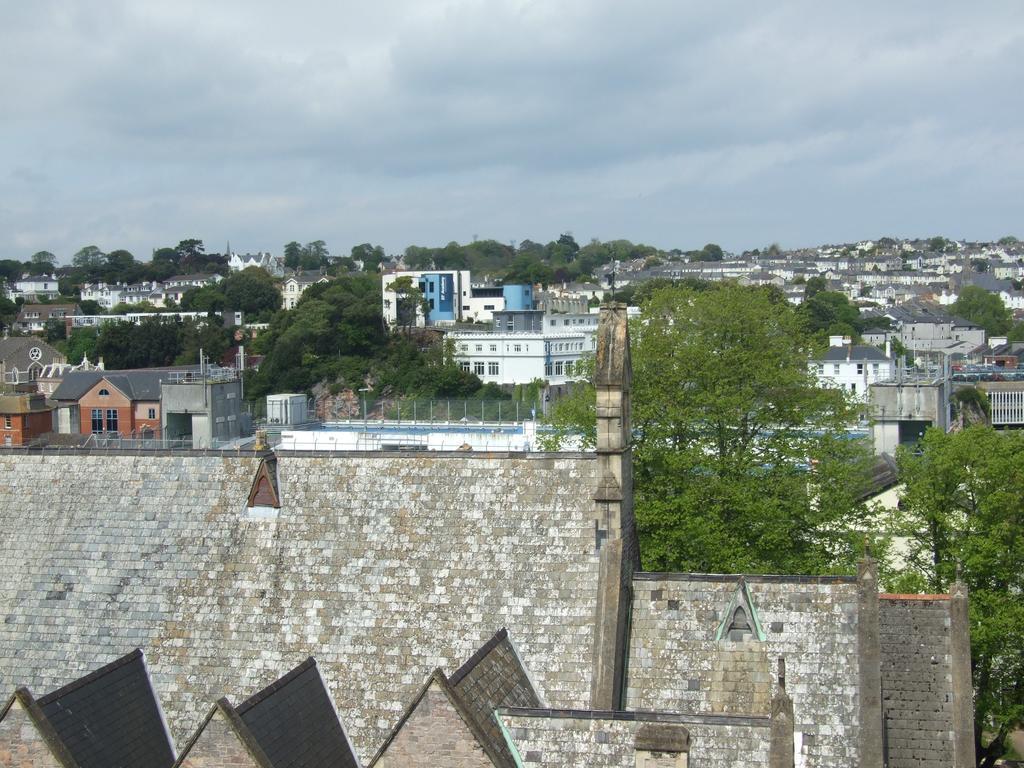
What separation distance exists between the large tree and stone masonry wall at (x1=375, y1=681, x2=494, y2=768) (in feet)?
53.3

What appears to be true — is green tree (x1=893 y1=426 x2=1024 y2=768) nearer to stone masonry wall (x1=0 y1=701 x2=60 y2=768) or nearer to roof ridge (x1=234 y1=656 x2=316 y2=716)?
roof ridge (x1=234 y1=656 x2=316 y2=716)

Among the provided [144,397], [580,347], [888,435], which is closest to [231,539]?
[888,435]

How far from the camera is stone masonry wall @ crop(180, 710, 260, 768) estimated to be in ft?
47.2

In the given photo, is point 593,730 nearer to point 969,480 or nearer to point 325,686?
point 325,686

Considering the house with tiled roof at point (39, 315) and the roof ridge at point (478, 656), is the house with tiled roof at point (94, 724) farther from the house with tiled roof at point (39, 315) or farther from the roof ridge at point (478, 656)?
the house with tiled roof at point (39, 315)

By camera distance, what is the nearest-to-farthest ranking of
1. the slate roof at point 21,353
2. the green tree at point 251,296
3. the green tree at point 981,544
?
the green tree at point 981,544, the slate roof at point 21,353, the green tree at point 251,296

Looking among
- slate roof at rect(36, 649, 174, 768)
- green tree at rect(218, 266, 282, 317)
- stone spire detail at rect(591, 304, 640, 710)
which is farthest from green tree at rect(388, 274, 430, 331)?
slate roof at rect(36, 649, 174, 768)

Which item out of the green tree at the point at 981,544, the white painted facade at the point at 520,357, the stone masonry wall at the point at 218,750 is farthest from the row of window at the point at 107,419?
the stone masonry wall at the point at 218,750

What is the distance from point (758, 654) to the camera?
55.8 ft

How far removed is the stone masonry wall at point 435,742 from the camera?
47.1 ft

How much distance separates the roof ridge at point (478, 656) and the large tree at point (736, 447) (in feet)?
44.8

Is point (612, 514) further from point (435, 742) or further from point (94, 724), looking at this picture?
point (94, 724)

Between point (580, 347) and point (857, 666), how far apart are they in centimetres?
10710

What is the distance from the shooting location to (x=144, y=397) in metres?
90.9
